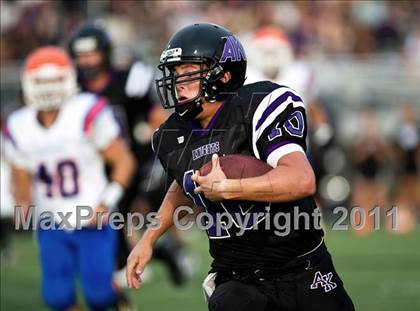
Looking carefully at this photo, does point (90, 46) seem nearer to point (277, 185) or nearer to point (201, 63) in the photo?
point (201, 63)

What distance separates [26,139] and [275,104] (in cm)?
275

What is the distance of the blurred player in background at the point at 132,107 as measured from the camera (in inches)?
296

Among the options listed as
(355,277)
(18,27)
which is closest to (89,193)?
(355,277)

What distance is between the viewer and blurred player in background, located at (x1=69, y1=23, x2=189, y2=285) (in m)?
7.52

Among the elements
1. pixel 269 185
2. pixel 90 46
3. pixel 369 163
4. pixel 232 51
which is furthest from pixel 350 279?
pixel 369 163

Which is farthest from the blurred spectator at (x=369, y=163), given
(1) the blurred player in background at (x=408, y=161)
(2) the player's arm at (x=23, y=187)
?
(2) the player's arm at (x=23, y=187)

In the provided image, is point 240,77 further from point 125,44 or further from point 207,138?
point 125,44

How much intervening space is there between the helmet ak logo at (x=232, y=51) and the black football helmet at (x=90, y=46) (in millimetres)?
3567

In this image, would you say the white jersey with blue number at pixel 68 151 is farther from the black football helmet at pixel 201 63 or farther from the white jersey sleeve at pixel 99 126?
the black football helmet at pixel 201 63

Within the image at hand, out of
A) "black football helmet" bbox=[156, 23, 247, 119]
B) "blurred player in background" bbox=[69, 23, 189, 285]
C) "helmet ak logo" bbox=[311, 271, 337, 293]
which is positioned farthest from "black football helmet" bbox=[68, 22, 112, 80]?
"helmet ak logo" bbox=[311, 271, 337, 293]

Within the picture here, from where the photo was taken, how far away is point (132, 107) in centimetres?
820

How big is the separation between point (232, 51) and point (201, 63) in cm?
15

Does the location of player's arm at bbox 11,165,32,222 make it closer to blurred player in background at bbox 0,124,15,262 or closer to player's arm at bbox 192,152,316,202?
player's arm at bbox 192,152,316,202

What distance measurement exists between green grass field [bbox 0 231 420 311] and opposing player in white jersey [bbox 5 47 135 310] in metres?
1.34
